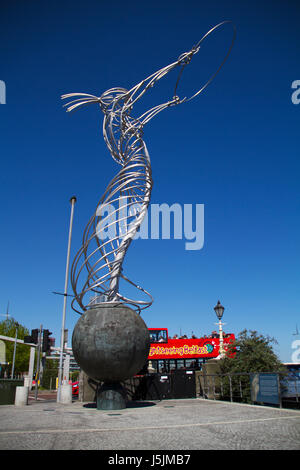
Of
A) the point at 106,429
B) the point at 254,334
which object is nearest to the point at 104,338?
the point at 106,429

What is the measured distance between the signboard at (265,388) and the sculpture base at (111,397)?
4971 millimetres

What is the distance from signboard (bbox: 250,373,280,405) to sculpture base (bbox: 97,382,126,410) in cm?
497

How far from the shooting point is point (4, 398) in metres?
17.2

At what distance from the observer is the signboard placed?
1180 centimetres

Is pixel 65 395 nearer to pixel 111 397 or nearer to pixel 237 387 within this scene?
pixel 111 397

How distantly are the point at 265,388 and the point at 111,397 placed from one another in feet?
17.9

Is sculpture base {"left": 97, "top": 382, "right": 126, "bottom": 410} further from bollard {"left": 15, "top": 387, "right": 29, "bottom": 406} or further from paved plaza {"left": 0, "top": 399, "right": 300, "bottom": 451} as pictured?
bollard {"left": 15, "top": 387, "right": 29, "bottom": 406}

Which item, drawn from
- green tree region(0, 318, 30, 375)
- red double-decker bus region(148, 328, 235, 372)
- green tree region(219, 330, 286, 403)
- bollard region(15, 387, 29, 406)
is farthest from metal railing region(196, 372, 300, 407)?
green tree region(0, 318, 30, 375)

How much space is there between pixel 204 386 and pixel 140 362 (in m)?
8.06

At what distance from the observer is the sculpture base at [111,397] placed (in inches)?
472

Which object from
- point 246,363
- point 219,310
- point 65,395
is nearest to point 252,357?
point 246,363

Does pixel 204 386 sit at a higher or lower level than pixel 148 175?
lower

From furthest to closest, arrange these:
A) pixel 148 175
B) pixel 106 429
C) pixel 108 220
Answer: pixel 148 175, pixel 108 220, pixel 106 429
